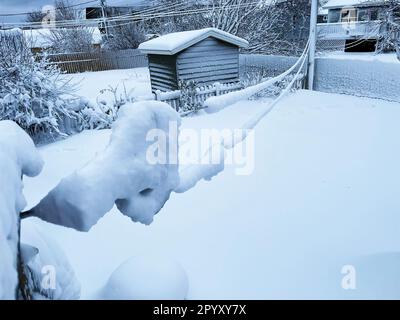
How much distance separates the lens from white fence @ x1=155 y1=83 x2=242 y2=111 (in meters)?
9.41

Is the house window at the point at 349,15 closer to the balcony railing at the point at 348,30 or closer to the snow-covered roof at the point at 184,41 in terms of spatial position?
the balcony railing at the point at 348,30

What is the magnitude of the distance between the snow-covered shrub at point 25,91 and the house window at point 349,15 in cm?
2601

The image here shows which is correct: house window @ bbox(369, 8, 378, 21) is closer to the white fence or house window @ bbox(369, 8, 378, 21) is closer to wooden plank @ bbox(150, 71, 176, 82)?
the white fence

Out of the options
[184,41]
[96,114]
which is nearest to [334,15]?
[184,41]

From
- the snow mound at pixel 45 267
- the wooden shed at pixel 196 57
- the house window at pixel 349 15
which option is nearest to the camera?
the snow mound at pixel 45 267

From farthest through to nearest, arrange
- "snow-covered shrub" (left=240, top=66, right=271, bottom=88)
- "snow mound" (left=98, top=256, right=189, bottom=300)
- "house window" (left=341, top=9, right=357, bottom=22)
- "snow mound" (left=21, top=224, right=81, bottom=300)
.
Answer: "house window" (left=341, top=9, right=357, bottom=22), "snow-covered shrub" (left=240, top=66, right=271, bottom=88), "snow mound" (left=98, top=256, right=189, bottom=300), "snow mound" (left=21, top=224, right=81, bottom=300)

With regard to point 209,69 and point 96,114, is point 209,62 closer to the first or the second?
point 209,69

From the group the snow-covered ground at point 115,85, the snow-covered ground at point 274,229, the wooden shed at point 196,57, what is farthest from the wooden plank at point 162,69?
the snow-covered ground at point 274,229

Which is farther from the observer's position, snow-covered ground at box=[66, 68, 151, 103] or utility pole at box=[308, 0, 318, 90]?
snow-covered ground at box=[66, 68, 151, 103]

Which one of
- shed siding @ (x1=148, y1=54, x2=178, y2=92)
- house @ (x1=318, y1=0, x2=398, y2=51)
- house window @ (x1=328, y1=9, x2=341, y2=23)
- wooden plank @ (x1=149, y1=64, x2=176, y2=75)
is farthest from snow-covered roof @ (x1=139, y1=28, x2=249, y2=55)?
house window @ (x1=328, y1=9, x2=341, y2=23)

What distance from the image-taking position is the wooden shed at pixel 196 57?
35.1 feet
